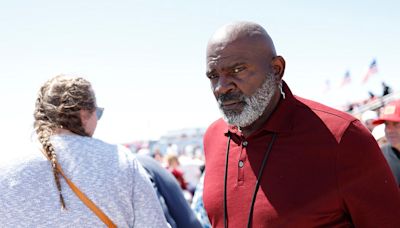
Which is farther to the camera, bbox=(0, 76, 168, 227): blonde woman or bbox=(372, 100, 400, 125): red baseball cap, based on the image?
bbox=(372, 100, 400, 125): red baseball cap

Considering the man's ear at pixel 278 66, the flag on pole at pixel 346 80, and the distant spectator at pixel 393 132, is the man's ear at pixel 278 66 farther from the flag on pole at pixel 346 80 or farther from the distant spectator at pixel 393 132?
the flag on pole at pixel 346 80

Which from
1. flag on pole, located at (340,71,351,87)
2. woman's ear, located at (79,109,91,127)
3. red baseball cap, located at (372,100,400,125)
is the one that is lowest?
flag on pole, located at (340,71,351,87)

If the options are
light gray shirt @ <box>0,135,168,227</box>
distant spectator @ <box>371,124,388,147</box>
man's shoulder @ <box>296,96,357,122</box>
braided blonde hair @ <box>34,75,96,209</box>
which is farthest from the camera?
distant spectator @ <box>371,124,388,147</box>

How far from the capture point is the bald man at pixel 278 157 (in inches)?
75.8

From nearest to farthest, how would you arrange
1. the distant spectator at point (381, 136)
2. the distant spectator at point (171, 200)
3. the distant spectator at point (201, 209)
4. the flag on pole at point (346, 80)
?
the distant spectator at point (171, 200)
the distant spectator at point (201, 209)
the distant spectator at point (381, 136)
the flag on pole at point (346, 80)

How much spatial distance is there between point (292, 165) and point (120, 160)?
934 mm

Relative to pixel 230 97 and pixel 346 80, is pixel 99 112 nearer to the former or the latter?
pixel 230 97

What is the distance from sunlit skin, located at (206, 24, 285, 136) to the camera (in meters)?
2.16

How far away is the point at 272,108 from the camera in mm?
2271

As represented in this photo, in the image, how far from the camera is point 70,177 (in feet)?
8.01

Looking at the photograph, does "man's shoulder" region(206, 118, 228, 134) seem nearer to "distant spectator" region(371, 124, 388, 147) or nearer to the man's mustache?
the man's mustache

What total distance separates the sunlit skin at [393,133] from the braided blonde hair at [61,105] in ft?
9.39

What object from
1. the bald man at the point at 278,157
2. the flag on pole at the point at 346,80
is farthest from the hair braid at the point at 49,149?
the flag on pole at the point at 346,80

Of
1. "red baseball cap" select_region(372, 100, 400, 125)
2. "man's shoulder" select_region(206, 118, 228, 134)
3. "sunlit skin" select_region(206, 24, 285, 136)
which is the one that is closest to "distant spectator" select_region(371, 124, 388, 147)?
"red baseball cap" select_region(372, 100, 400, 125)
